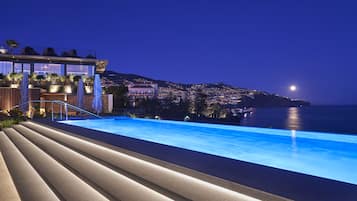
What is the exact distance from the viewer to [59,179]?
167 inches

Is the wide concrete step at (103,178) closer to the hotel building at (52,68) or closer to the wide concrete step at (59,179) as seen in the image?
the wide concrete step at (59,179)

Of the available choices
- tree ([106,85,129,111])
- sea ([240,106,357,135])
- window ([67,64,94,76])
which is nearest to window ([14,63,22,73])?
window ([67,64,94,76])

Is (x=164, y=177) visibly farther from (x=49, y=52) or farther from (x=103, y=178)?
(x=49, y=52)

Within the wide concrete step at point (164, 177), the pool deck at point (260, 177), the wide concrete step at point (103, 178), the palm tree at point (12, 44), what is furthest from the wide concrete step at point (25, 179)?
the palm tree at point (12, 44)

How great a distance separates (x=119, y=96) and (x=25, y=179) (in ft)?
64.8

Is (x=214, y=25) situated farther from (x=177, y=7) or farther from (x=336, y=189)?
(x=336, y=189)

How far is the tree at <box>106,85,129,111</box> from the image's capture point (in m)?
23.7

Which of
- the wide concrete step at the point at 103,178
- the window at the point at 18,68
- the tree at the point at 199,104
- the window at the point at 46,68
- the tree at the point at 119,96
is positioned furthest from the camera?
the tree at the point at 199,104

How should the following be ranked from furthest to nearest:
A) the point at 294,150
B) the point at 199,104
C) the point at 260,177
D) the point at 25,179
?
the point at 199,104 < the point at 294,150 < the point at 25,179 < the point at 260,177

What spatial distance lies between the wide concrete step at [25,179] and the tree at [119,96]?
1674cm

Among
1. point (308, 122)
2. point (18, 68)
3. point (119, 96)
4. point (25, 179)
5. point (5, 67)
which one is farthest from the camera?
point (308, 122)

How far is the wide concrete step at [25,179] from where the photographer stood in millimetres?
3915

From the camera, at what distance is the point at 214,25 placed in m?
39.7

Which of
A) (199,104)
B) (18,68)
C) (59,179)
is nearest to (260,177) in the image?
(59,179)
